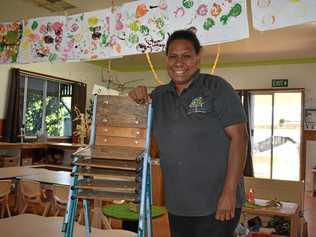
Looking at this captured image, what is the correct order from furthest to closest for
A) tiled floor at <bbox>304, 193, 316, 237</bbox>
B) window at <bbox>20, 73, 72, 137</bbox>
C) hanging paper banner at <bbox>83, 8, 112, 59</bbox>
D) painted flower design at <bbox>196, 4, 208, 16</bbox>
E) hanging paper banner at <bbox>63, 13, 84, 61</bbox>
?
window at <bbox>20, 73, 72, 137</bbox> → tiled floor at <bbox>304, 193, 316, 237</bbox> → hanging paper banner at <bbox>63, 13, 84, 61</bbox> → hanging paper banner at <bbox>83, 8, 112, 59</bbox> → painted flower design at <bbox>196, 4, 208, 16</bbox>

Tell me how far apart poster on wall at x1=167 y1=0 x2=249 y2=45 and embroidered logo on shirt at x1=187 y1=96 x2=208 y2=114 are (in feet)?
3.56

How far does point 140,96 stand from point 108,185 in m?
0.43

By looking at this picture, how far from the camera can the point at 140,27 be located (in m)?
2.85

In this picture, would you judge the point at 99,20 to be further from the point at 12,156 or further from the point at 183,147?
the point at 12,156

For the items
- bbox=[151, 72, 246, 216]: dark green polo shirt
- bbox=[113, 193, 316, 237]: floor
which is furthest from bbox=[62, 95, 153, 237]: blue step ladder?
bbox=[113, 193, 316, 237]: floor

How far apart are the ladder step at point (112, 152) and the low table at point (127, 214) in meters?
1.21

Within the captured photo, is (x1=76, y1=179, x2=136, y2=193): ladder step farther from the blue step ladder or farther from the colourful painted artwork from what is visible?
the colourful painted artwork

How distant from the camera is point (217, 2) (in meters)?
2.52

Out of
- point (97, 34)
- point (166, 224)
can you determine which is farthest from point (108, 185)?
point (166, 224)

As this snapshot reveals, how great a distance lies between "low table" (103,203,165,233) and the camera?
2.89 m

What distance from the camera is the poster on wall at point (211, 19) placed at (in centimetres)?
240

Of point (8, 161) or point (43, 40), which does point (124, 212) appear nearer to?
point (43, 40)

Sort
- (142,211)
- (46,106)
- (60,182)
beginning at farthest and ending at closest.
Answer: (46,106) < (60,182) < (142,211)

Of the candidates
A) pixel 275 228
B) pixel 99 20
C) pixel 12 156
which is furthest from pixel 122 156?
pixel 12 156
